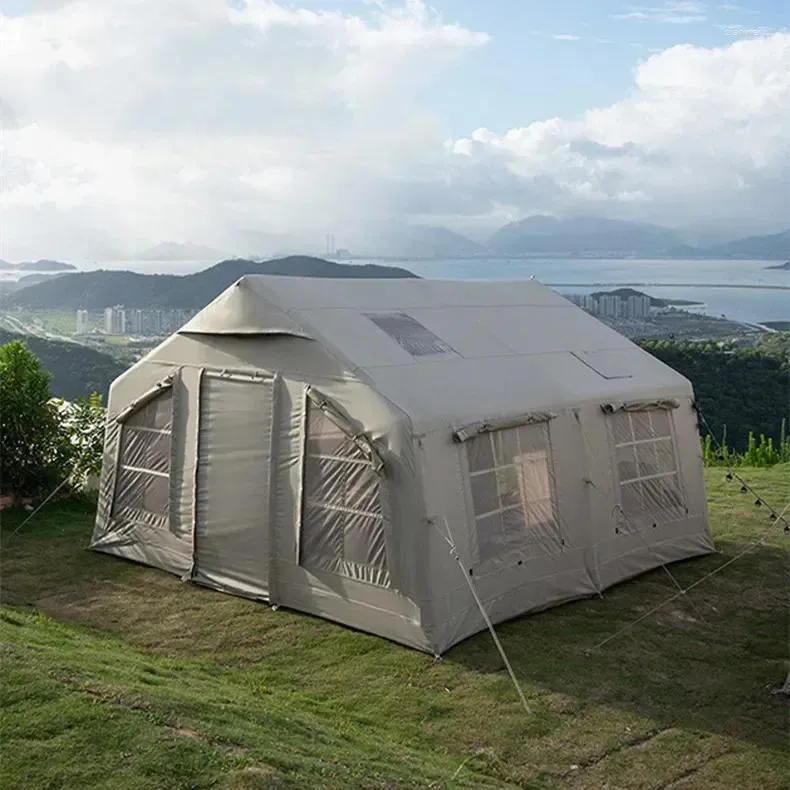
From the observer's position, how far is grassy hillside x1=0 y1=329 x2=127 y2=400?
11570 mm

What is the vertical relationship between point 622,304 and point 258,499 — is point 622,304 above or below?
above

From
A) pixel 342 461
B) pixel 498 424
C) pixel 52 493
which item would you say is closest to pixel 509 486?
pixel 498 424

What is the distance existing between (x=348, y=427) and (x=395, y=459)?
47cm

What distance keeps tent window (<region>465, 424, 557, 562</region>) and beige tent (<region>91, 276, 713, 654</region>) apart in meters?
0.02

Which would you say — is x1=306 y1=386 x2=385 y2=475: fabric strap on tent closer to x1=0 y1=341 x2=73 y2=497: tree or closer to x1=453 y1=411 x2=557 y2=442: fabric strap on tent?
x1=453 y1=411 x2=557 y2=442: fabric strap on tent

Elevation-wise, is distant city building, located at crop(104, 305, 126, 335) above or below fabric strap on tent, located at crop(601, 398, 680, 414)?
above

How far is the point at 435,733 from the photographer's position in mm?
5578

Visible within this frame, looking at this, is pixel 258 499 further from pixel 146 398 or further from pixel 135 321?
pixel 135 321

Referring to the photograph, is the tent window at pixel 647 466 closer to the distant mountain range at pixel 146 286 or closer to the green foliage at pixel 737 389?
the green foliage at pixel 737 389

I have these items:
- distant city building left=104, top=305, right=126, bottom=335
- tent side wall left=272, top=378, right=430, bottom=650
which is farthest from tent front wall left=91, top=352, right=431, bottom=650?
distant city building left=104, top=305, right=126, bottom=335

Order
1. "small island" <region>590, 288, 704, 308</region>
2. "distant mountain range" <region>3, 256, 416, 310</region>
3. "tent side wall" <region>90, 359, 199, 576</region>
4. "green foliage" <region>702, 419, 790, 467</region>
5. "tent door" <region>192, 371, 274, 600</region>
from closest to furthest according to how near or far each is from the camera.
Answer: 1. "tent door" <region>192, 371, 274, 600</region>
2. "tent side wall" <region>90, 359, 199, 576</region>
3. "green foliage" <region>702, 419, 790, 467</region>
4. "distant mountain range" <region>3, 256, 416, 310</region>
5. "small island" <region>590, 288, 704, 308</region>

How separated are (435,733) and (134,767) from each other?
6.99 ft

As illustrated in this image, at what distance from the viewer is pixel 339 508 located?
23.4 ft

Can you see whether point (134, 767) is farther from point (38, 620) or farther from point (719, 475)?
point (719, 475)
